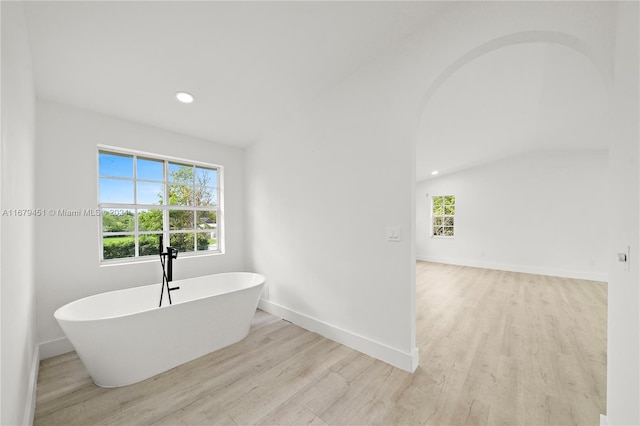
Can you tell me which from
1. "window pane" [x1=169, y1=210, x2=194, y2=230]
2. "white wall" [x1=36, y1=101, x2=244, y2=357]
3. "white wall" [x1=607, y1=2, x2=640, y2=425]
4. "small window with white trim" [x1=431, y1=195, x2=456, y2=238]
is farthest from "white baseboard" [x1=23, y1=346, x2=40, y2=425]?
"small window with white trim" [x1=431, y1=195, x2=456, y2=238]

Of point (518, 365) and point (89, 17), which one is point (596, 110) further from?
point (89, 17)

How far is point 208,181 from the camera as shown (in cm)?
348

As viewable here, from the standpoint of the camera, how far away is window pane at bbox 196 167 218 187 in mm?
3395

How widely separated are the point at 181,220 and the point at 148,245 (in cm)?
48

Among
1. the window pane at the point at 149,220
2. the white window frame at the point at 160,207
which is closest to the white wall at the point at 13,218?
the white window frame at the point at 160,207

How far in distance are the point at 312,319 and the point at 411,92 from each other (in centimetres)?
238

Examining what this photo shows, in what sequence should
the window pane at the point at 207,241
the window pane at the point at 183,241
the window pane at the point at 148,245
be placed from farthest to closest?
the window pane at the point at 207,241 → the window pane at the point at 183,241 → the window pane at the point at 148,245

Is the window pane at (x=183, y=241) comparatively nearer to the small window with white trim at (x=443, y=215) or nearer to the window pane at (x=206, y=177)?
the window pane at (x=206, y=177)

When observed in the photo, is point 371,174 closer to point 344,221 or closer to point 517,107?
point 344,221

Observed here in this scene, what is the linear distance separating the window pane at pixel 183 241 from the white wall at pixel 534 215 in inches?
248

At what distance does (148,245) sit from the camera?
2914 millimetres

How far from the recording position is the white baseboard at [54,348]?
7.09 ft

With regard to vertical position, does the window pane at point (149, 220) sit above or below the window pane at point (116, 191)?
below

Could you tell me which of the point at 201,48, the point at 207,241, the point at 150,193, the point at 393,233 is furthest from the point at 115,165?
the point at 393,233
